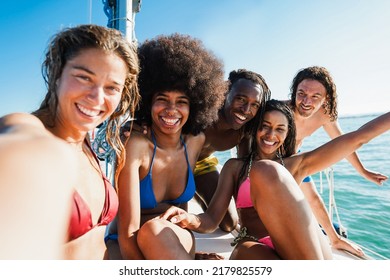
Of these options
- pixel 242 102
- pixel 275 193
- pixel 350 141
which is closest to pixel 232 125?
pixel 242 102

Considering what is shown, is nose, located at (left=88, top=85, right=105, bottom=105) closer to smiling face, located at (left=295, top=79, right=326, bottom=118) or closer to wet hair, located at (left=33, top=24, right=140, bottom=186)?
wet hair, located at (left=33, top=24, right=140, bottom=186)

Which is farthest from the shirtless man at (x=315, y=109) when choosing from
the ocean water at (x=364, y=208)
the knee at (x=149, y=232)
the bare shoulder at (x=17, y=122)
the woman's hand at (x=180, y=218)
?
the bare shoulder at (x=17, y=122)

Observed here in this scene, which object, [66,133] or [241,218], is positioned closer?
[66,133]

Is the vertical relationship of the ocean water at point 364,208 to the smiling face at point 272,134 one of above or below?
below

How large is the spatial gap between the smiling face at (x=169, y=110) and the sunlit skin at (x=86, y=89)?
57 centimetres

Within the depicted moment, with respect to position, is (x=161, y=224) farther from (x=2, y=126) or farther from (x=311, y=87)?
(x=311, y=87)

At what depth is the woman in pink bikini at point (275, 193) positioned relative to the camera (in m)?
1.48

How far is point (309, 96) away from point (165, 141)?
2063 mm

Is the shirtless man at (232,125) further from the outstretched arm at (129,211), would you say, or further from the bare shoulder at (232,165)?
the outstretched arm at (129,211)

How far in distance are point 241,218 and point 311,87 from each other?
1964 millimetres
